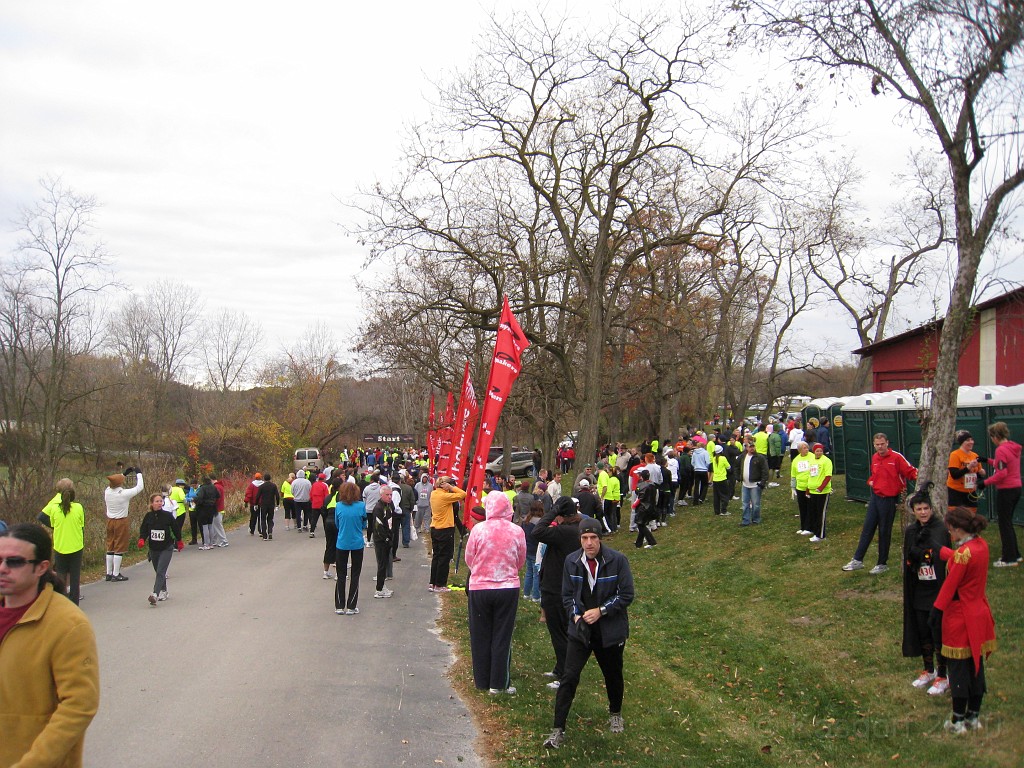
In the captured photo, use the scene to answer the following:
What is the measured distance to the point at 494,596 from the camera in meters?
7.43

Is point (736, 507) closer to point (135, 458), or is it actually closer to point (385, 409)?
point (135, 458)

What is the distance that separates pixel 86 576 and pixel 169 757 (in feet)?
32.4

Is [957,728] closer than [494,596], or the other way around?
[957,728]

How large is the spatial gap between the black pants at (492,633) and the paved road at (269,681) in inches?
14.9

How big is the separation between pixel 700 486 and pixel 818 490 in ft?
25.1

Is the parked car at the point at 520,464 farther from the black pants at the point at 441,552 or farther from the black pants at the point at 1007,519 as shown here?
the black pants at the point at 1007,519

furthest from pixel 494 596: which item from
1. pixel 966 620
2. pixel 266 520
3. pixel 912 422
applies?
pixel 266 520

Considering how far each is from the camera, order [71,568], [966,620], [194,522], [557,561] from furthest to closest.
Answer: [194,522] → [71,568] → [557,561] → [966,620]

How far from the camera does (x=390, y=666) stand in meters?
8.49

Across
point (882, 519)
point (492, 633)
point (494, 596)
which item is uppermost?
point (882, 519)

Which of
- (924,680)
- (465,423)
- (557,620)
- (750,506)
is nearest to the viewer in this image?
(924,680)

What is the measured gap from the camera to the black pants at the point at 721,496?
19.7m

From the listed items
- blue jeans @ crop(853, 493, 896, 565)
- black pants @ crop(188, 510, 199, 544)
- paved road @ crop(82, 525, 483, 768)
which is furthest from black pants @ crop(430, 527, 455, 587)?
black pants @ crop(188, 510, 199, 544)

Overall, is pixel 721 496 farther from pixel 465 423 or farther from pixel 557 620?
pixel 557 620
